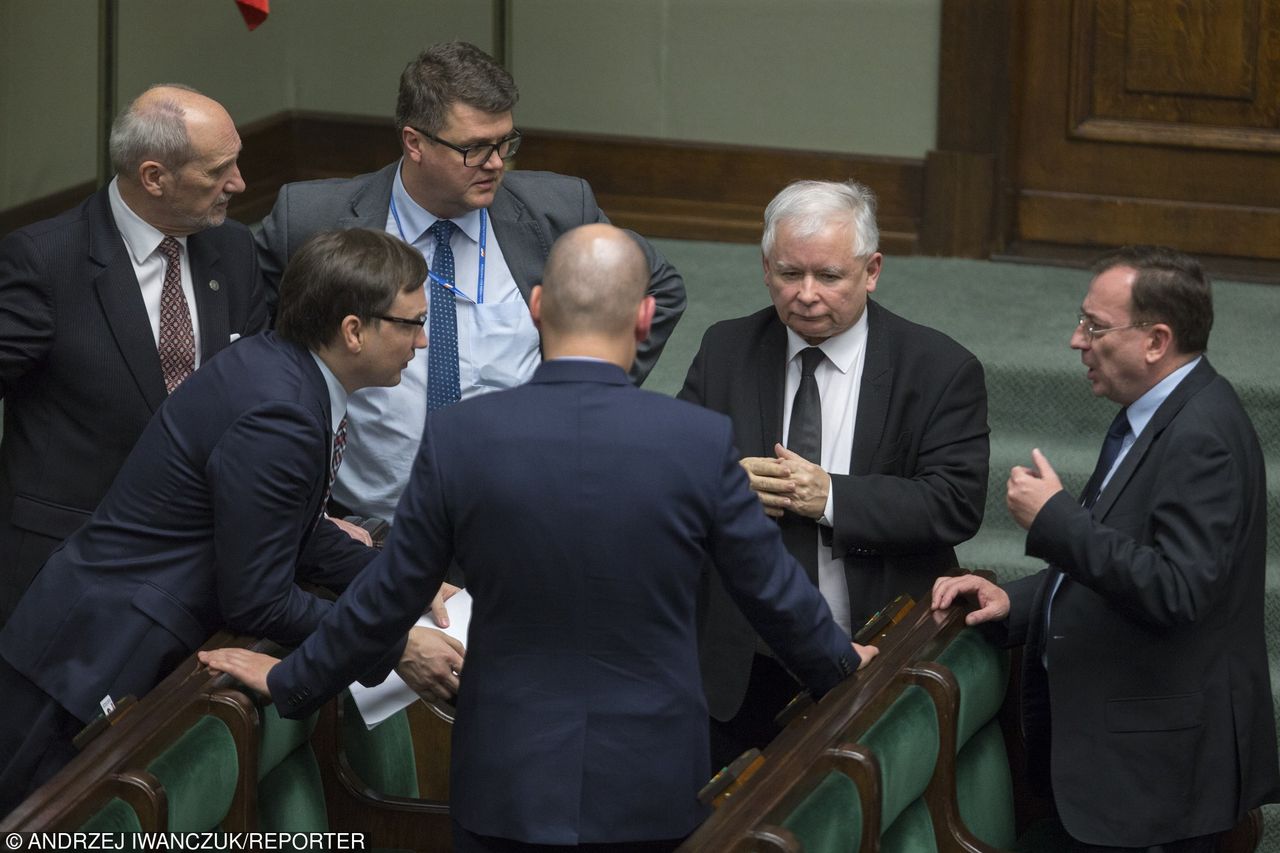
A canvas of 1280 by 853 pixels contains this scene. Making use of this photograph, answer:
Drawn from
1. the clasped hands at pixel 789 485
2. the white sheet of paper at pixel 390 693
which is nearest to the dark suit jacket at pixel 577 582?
the white sheet of paper at pixel 390 693

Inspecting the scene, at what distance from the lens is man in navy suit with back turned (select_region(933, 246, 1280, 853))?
280cm

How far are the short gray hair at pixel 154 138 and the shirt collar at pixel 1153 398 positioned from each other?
1.63 m

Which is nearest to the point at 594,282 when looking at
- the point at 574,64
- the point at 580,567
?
the point at 580,567

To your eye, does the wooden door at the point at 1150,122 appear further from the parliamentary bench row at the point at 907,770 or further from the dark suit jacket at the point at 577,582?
→ the dark suit jacket at the point at 577,582

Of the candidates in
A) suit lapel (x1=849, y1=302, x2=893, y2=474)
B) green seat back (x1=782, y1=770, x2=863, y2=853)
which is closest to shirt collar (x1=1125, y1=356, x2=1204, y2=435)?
suit lapel (x1=849, y1=302, x2=893, y2=474)

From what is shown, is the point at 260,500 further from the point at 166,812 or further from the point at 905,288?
the point at 905,288

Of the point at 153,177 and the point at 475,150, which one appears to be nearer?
the point at 153,177

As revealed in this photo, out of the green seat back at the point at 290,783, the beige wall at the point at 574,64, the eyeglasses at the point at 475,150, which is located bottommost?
the green seat back at the point at 290,783

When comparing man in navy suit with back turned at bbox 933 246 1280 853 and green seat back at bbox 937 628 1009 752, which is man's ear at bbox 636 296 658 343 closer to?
man in navy suit with back turned at bbox 933 246 1280 853

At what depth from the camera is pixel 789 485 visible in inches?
119

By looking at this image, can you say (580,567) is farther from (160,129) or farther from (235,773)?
(160,129)

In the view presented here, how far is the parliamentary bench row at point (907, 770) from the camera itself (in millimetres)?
2379

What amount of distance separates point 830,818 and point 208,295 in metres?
1.52

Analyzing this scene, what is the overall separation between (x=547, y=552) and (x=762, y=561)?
28 centimetres
